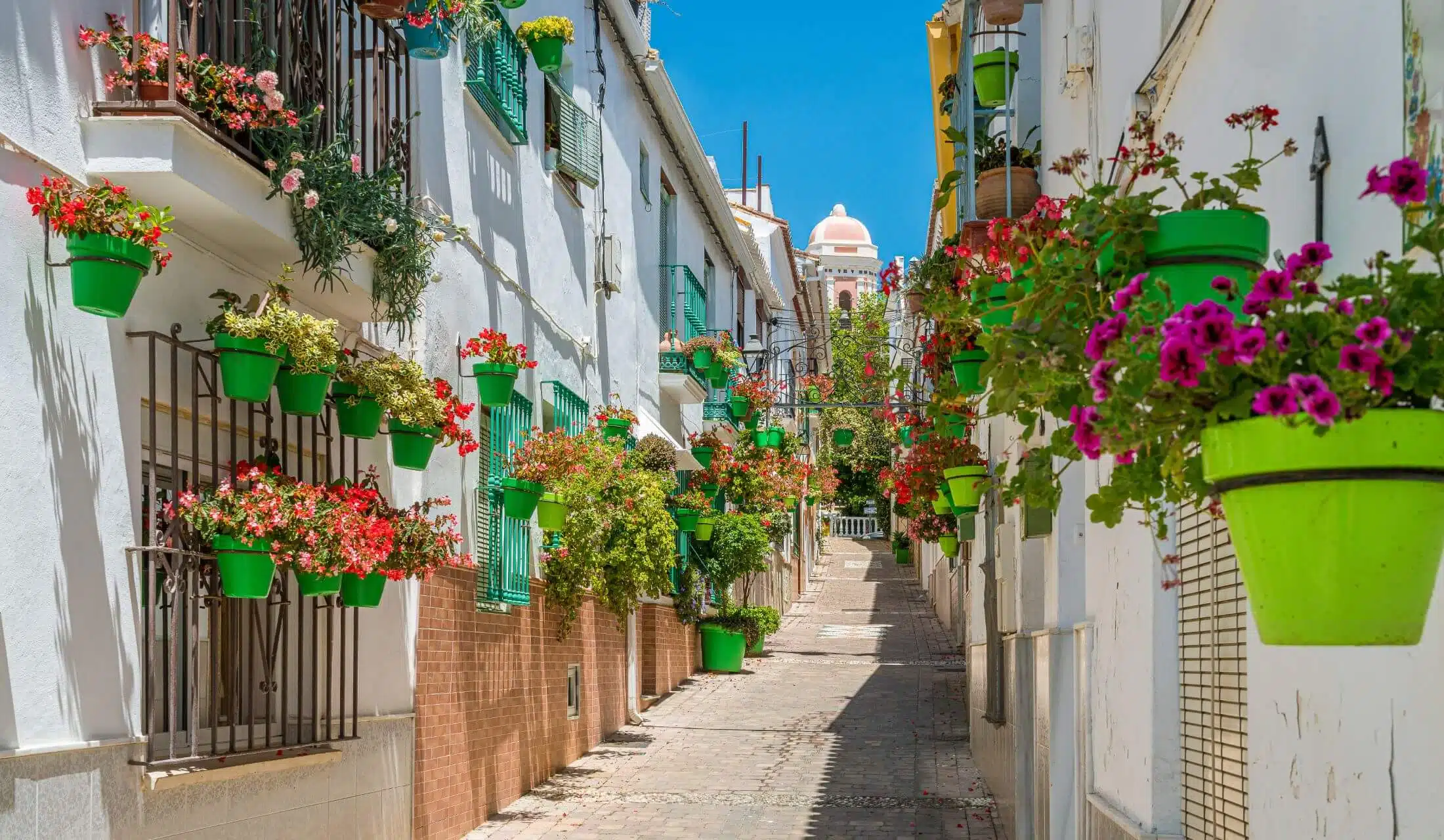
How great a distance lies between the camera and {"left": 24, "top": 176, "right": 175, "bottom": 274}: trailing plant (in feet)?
18.5

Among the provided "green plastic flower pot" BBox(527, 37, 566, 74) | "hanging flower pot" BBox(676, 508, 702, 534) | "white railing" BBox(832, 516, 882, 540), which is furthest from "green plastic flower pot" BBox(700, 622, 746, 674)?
"white railing" BBox(832, 516, 882, 540)

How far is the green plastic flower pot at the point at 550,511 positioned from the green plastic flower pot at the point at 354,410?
371cm

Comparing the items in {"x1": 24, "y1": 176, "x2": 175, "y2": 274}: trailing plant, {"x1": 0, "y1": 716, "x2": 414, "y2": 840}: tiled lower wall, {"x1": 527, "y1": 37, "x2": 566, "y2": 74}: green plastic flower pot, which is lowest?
{"x1": 0, "y1": 716, "x2": 414, "y2": 840}: tiled lower wall

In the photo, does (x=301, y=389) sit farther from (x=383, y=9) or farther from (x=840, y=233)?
(x=840, y=233)

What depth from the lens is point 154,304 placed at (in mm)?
6855

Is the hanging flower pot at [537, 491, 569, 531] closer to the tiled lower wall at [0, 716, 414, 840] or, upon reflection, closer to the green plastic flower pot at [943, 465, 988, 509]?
the tiled lower wall at [0, 716, 414, 840]

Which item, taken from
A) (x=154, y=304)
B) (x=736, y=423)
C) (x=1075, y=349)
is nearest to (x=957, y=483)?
(x=154, y=304)

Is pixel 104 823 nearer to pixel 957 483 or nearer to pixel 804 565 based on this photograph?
pixel 957 483

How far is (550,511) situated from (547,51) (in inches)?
161

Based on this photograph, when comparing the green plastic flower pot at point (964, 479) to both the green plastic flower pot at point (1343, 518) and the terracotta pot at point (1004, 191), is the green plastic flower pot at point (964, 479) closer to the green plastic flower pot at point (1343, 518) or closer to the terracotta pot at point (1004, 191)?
the terracotta pot at point (1004, 191)

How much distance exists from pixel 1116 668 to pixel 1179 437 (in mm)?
4611

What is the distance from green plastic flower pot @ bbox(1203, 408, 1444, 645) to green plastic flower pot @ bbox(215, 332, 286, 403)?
18.0 ft

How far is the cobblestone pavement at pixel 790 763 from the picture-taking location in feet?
39.8

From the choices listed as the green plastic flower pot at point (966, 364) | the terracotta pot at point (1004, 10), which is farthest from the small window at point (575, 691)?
the terracotta pot at point (1004, 10)
